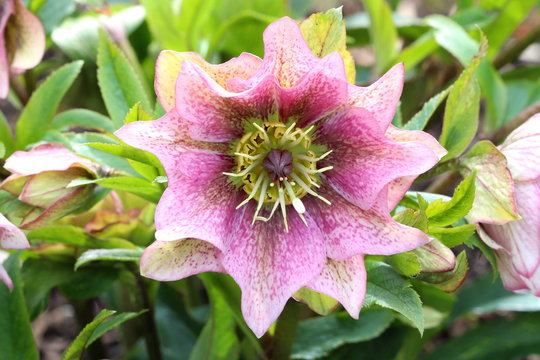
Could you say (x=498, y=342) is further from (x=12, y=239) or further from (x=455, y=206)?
(x=12, y=239)

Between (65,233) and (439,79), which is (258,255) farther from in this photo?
(439,79)

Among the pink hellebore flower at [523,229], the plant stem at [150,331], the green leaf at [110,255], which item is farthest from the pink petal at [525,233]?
the plant stem at [150,331]

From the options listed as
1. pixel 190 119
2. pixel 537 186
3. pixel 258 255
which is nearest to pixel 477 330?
pixel 537 186

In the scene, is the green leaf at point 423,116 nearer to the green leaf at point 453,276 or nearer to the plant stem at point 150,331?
the green leaf at point 453,276

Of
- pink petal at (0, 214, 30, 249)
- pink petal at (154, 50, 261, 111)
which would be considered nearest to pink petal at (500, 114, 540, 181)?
pink petal at (154, 50, 261, 111)

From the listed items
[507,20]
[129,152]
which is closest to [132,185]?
[129,152]

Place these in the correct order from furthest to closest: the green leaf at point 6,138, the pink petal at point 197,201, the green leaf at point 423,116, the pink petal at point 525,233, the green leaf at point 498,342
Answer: the green leaf at point 498,342
the green leaf at point 6,138
the green leaf at point 423,116
the pink petal at point 525,233
the pink petal at point 197,201

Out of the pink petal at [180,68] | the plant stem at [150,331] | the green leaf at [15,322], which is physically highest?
the pink petal at [180,68]
